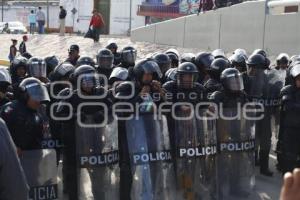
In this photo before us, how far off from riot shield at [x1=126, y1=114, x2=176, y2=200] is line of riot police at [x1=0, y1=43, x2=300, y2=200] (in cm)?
1

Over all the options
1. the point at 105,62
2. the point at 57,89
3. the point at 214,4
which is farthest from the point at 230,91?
the point at 214,4

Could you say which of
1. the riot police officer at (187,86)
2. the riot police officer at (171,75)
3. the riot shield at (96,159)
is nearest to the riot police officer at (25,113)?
the riot shield at (96,159)

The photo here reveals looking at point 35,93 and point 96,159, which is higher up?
point 35,93

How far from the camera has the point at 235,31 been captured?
60.0 ft

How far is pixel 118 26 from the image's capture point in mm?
38562

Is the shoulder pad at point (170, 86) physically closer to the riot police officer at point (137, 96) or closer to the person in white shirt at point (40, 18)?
the riot police officer at point (137, 96)

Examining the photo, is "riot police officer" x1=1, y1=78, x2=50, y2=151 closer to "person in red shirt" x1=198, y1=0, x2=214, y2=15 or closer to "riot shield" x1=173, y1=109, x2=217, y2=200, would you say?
"riot shield" x1=173, y1=109, x2=217, y2=200

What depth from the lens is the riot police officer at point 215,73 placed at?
24.0 feet


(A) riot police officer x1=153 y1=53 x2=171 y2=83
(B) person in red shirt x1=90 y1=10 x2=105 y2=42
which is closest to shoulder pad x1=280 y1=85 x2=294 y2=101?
(A) riot police officer x1=153 y1=53 x2=171 y2=83

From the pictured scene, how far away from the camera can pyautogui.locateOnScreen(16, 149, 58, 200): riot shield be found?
201 inches

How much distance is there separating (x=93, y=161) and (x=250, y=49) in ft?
41.0

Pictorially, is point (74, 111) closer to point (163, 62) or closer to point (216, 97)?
point (216, 97)

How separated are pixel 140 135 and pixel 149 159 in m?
0.27

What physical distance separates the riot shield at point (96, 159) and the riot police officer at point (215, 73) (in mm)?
2050
